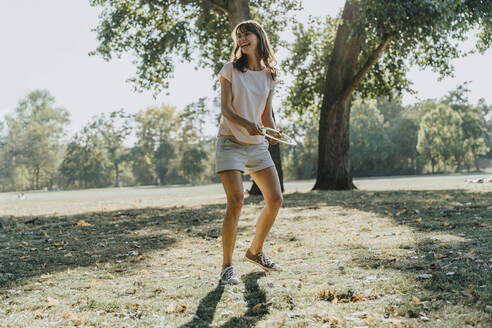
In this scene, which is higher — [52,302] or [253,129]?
[253,129]

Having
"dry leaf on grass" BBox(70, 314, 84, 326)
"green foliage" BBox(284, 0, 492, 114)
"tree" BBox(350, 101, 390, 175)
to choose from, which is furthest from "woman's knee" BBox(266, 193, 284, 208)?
"tree" BBox(350, 101, 390, 175)

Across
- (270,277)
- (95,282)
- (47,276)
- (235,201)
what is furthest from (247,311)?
(47,276)

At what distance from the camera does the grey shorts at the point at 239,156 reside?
413 cm

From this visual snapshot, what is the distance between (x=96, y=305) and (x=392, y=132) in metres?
63.5

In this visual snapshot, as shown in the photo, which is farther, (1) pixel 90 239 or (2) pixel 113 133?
(2) pixel 113 133

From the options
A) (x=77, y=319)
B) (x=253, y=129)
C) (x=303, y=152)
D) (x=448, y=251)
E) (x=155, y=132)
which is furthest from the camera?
(x=155, y=132)

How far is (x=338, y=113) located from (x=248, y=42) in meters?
12.8

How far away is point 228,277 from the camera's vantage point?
4.21 m

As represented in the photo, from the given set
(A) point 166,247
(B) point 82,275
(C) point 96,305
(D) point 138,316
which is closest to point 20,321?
(C) point 96,305

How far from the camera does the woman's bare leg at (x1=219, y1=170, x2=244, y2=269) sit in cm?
415

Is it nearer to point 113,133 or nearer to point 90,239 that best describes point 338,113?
point 90,239

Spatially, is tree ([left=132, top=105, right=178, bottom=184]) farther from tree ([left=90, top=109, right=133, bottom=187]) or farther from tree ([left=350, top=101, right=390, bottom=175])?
tree ([left=350, top=101, right=390, bottom=175])

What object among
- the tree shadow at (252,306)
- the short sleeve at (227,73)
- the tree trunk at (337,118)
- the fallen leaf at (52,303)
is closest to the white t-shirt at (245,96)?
the short sleeve at (227,73)

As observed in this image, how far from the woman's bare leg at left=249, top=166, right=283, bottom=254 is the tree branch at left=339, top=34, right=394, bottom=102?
1064cm
